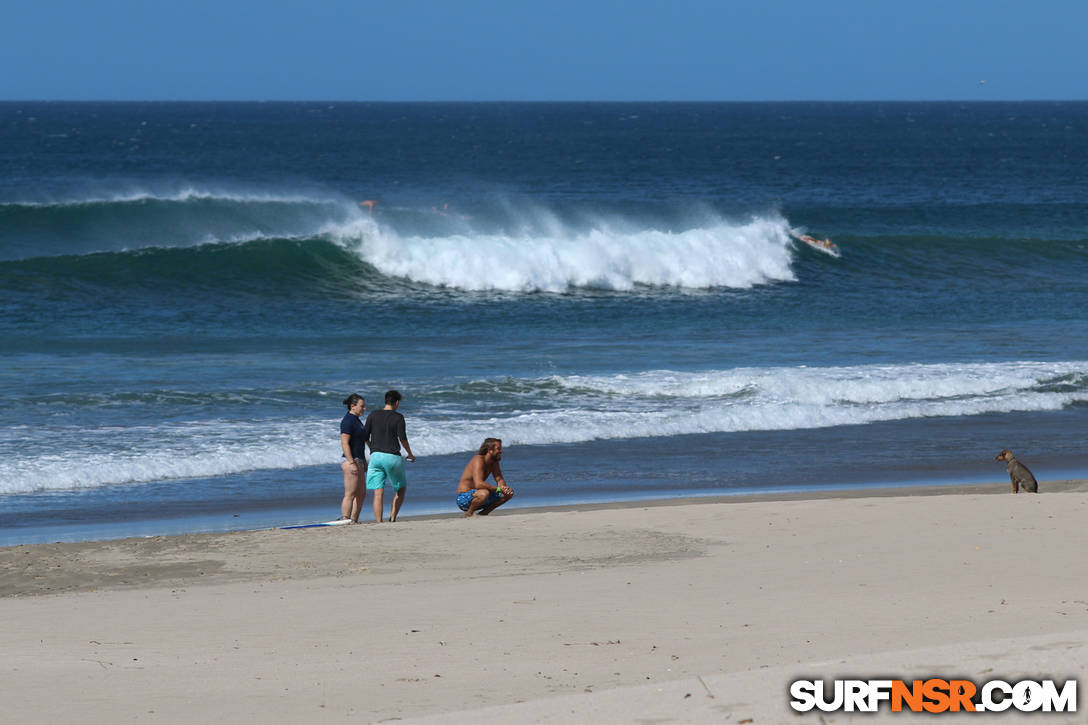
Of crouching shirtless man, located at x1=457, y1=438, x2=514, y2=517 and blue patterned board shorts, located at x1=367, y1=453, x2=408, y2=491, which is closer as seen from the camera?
blue patterned board shorts, located at x1=367, y1=453, x2=408, y2=491

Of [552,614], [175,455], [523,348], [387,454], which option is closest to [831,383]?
[523,348]

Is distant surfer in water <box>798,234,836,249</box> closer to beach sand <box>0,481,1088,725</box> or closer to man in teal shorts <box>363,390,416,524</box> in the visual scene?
beach sand <box>0,481,1088,725</box>

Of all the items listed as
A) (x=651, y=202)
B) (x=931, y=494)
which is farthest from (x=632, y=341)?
(x=651, y=202)

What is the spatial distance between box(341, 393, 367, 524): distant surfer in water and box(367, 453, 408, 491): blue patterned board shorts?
96mm

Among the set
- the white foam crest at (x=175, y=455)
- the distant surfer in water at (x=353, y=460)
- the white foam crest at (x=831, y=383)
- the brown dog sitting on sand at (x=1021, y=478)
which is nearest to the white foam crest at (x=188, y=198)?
the white foam crest at (x=831, y=383)

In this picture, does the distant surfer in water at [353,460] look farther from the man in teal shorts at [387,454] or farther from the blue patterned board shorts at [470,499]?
the blue patterned board shorts at [470,499]

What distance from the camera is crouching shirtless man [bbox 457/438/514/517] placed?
11008 millimetres

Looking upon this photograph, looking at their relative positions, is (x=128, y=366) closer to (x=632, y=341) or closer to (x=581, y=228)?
(x=632, y=341)

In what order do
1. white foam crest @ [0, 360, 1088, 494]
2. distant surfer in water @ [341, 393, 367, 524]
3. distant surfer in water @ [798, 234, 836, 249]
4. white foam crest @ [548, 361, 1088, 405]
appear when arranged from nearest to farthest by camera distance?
1. distant surfer in water @ [341, 393, 367, 524]
2. white foam crest @ [0, 360, 1088, 494]
3. white foam crest @ [548, 361, 1088, 405]
4. distant surfer in water @ [798, 234, 836, 249]

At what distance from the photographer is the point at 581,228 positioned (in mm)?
36812

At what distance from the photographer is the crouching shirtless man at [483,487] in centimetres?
1101

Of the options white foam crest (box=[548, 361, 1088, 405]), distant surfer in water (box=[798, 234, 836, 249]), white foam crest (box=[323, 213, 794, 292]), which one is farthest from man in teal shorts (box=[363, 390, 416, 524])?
distant surfer in water (box=[798, 234, 836, 249])

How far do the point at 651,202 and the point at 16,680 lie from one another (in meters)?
45.9

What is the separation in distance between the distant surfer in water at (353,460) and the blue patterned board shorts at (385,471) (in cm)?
10
